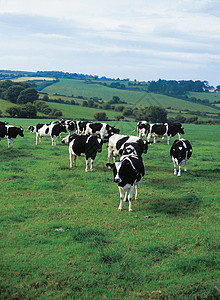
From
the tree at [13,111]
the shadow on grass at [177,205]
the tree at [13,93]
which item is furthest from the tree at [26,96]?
the shadow on grass at [177,205]

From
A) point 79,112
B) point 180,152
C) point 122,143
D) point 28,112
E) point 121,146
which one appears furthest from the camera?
point 79,112

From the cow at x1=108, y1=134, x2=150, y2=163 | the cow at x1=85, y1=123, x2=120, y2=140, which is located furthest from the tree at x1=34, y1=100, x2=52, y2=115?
the cow at x1=108, y1=134, x2=150, y2=163

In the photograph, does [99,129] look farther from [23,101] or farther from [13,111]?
[23,101]

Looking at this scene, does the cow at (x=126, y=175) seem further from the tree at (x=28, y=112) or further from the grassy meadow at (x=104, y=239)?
the tree at (x=28, y=112)

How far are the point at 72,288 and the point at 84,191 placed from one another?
6916mm

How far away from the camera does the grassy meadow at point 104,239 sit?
20.0 ft

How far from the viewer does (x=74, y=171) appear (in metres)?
16.5

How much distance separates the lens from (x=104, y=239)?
26.9 feet

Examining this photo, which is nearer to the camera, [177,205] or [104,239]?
[104,239]

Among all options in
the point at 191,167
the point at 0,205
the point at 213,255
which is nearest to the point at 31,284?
the point at 213,255

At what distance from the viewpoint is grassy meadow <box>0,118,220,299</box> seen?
6.11m

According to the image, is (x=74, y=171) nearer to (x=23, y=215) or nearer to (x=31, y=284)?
(x=23, y=215)

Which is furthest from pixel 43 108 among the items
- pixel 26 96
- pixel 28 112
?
pixel 26 96

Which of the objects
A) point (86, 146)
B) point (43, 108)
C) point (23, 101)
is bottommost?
point (86, 146)
